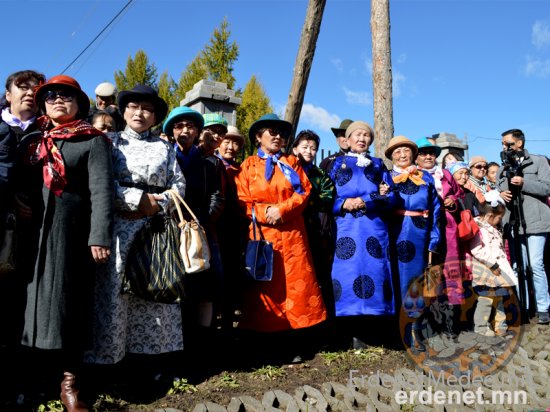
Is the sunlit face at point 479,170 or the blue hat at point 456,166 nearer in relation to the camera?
the blue hat at point 456,166

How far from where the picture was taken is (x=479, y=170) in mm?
5926

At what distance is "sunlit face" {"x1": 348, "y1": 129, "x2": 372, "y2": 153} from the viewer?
432 cm

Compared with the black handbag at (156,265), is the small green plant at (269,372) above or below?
below

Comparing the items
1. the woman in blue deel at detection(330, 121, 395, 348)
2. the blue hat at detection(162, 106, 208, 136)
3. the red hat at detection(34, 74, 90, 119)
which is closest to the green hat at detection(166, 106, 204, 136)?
the blue hat at detection(162, 106, 208, 136)

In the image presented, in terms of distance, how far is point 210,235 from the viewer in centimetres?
346

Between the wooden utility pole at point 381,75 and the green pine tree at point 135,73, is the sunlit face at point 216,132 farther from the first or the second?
the green pine tree at point 135,73

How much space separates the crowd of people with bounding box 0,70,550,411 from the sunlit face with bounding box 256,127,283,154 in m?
0.02

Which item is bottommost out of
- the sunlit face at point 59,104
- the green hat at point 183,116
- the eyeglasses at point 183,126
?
the sunlit face at point 59,104

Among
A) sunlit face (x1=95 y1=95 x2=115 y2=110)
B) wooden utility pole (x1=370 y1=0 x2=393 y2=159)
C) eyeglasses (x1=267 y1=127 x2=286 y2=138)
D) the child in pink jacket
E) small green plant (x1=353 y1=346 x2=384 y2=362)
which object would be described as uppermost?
wooden utility pole (x1=370 y1=0 x2=393 y2=159)

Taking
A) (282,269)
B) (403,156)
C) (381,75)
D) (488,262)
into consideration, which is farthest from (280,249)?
(381,75)

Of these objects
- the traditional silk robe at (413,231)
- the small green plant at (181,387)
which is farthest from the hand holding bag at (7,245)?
the traditional silk robe at (413,231)

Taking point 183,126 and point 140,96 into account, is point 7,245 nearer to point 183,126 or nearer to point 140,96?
point 140,96

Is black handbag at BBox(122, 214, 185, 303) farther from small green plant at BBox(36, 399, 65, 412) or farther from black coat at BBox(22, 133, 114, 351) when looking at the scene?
small green plant at BBox(36, 399, 65, 412)

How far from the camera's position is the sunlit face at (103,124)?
3672 millimetres
